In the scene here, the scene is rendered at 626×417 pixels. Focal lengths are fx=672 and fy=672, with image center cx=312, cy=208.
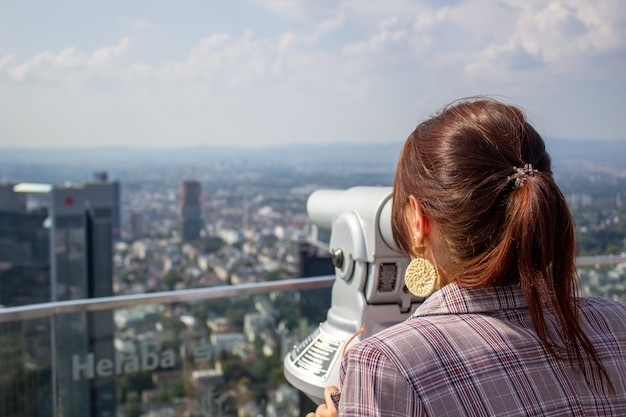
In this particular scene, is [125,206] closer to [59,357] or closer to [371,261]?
[59,357]

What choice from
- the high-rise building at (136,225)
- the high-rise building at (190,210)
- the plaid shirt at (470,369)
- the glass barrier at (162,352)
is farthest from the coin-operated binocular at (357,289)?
the high-rise building at (136,225)

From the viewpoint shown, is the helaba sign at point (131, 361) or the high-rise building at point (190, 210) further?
the high-rise building at point (190, 210)

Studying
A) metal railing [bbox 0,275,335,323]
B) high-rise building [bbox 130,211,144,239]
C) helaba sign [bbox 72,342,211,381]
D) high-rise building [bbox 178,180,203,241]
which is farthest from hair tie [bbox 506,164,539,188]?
high-rise building [bbox 130,211,144,239]

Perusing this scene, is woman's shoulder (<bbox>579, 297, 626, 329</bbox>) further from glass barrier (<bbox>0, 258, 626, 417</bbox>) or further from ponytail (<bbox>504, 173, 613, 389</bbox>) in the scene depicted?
glass barrier (<bbox>0, 258, 626, 417</bbox>)

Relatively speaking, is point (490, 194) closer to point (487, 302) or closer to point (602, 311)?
point (487, 302)

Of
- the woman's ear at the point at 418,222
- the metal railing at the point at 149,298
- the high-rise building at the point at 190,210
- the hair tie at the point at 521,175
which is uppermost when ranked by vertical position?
the hair tie at the point at 521,175

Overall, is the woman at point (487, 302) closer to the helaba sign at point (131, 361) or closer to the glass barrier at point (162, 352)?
the glass barrier at point (162, 352)

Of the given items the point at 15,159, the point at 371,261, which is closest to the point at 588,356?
the point at 371,261
